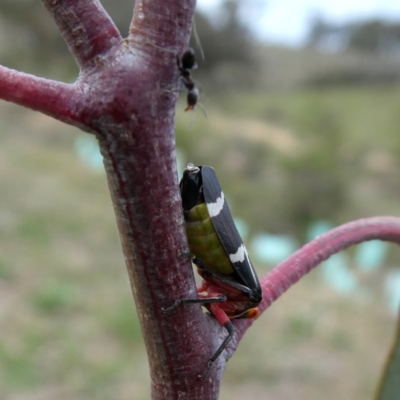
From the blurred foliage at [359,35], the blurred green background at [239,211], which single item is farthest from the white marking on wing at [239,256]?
the blurred foliage at [359,35]

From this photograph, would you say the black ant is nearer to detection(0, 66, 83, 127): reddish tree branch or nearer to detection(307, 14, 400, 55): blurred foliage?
detection(0, 66, 83, 127): reddish tree branch

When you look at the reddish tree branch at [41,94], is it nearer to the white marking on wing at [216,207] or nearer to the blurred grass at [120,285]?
the white marking on wing at [216,207]

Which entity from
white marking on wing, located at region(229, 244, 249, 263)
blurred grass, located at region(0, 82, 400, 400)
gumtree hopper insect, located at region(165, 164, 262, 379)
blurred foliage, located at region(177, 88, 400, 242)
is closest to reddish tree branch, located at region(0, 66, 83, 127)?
gumtree hopper insect, located at region(165, 164, 262, 379)

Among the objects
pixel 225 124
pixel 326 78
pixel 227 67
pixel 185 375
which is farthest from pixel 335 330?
pixel 326 78

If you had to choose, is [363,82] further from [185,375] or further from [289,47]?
[185,375]

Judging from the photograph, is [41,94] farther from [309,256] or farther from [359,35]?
[359,35]

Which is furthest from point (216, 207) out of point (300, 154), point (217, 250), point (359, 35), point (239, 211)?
point (359, 35)
